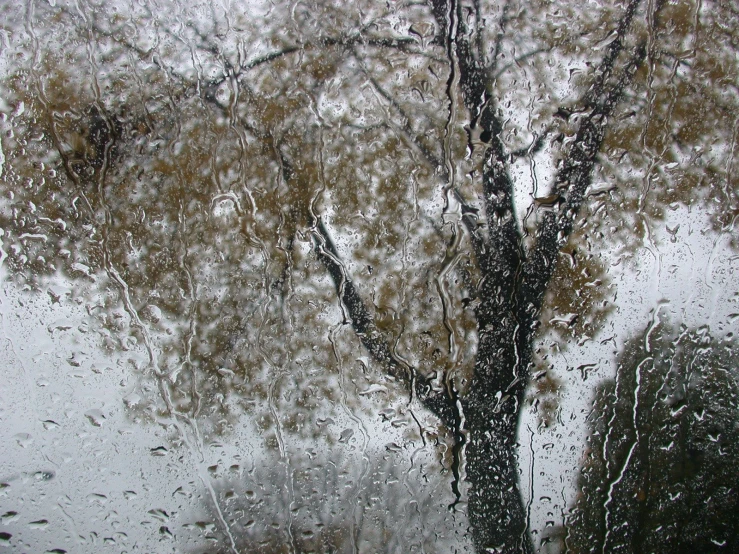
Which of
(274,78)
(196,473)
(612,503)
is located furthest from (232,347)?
(612,503)

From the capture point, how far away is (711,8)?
2.01 meters

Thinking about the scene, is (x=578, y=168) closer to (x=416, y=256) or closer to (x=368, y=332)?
(x=416, y=256)

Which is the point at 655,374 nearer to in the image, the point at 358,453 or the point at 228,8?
the point at 358,453

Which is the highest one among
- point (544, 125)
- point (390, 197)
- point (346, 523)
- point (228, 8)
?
point (228, 8)

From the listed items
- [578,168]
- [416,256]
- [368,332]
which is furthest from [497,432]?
[578,168]

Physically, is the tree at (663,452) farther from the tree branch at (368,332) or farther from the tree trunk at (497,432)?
the tree branch at (368,332)

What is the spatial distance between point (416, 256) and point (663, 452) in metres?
1.39

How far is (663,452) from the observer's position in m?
2.03

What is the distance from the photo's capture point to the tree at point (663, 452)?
197 cm

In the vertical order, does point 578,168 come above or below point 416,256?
above

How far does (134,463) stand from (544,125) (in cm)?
219

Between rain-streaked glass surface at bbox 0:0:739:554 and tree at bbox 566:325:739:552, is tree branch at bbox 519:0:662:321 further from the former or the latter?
tree at bbox 566:325:739:552

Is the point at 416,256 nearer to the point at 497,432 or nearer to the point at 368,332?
the point at 368,332

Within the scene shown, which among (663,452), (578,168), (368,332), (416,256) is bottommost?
(663,452)
